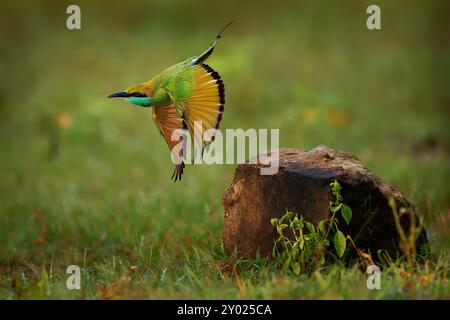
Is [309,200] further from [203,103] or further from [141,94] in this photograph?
[141,94]

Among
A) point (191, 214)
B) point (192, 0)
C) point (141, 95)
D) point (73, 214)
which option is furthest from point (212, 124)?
point (192, 0)

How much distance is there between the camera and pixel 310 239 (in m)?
3.69

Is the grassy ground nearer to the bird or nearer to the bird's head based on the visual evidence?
the bird

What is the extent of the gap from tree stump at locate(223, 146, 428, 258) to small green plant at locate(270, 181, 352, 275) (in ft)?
0.18

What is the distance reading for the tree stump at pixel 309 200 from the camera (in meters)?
3.77

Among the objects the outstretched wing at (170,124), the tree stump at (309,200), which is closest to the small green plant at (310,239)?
the tree stump at (309,200)

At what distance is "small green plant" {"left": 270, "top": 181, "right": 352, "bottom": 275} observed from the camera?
3.64 metres

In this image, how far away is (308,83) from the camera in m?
9.30

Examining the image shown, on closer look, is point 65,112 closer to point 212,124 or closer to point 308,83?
point 308,83

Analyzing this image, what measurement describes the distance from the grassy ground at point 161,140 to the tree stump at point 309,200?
0.54 ft

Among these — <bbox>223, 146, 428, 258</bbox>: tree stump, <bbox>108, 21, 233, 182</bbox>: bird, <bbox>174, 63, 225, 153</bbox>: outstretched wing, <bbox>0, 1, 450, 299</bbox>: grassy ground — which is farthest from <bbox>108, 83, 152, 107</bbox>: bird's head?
<bbox>0, 1, 450, 299</bbox>: grassy ground

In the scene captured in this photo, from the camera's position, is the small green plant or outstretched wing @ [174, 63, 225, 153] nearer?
outstretched wing @ [174, 63, 225, 153]

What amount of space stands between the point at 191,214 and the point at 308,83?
4117 millimetres
